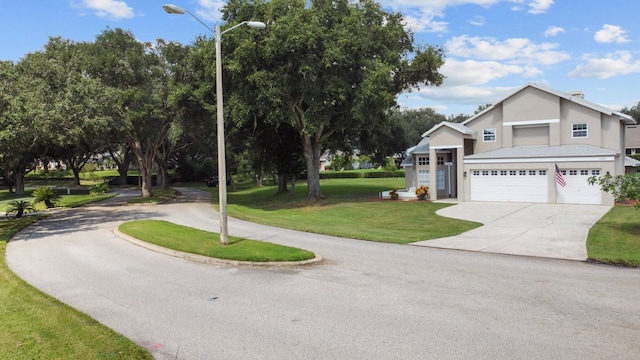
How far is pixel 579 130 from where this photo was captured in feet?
96.7

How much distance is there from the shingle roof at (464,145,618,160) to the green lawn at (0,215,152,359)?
88.8 ft

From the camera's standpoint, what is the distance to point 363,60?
28.0 metres

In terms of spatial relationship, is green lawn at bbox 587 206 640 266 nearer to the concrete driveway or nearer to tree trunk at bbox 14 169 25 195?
the concrete driveway

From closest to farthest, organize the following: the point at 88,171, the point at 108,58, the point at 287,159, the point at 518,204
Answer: the point at 518,204 → the point at 108,58 → the point at 287,159 → the point at 88,171

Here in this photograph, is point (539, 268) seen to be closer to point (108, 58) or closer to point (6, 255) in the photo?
point (6, 255)

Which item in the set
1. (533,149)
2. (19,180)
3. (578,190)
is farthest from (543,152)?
(19,180)

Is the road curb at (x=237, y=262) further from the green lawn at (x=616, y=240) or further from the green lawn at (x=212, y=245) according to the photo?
the green lawn at (x=616, y=240)

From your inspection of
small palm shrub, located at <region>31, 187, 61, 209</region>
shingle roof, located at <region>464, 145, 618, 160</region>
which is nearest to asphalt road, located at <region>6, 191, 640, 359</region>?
shingle roof, located at <region>464, 145, 618, 160</region>

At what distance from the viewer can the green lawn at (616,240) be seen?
12492 mm

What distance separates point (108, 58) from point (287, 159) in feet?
52.5

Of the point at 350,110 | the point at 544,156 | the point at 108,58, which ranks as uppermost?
the point at 108,58

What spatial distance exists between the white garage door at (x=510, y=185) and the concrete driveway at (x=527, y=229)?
4.33 feet

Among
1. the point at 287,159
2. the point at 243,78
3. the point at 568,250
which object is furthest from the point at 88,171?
the point at 568,250

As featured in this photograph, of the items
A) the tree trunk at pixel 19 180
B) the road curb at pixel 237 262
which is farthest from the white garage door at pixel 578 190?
the tree trunk at pixel 19 180
